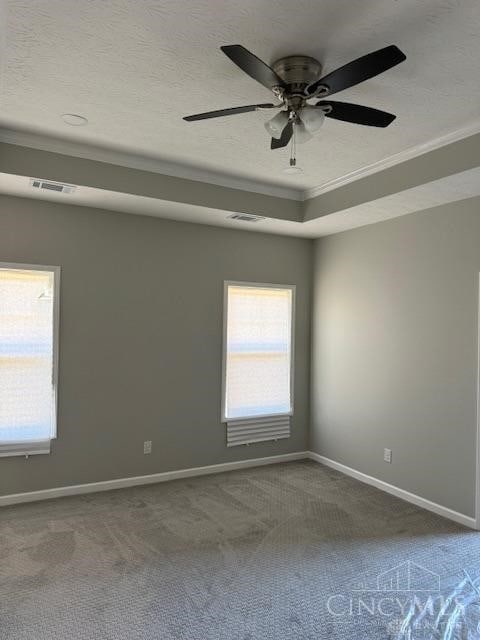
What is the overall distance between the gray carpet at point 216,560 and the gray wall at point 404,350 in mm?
475

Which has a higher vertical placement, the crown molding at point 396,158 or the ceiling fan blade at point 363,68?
the crown molding at point 396,158

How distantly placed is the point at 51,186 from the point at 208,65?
188cm

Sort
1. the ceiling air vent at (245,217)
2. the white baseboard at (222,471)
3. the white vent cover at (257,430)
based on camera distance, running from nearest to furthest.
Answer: the white baseboard at (222,471), the ceiling air vent at (245,217), the white vent cover at (257,430)

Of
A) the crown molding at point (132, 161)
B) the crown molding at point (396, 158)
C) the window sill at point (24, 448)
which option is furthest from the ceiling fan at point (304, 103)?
the window sill at point (24, 448)

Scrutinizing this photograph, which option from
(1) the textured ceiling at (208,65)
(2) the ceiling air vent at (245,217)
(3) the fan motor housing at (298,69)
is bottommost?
(2) the ceiling air vent at (245,217)

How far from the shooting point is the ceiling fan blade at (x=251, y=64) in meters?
1.86

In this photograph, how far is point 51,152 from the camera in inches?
141

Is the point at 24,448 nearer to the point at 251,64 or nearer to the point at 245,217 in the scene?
the point at 245,217

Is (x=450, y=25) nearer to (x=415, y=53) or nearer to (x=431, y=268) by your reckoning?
(x=415, y=53)

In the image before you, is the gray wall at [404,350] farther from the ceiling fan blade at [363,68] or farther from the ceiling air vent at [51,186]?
the ceiling air vent at [51,186]

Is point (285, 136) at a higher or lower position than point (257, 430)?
higher

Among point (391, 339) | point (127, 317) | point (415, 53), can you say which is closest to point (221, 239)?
point (127, 317)

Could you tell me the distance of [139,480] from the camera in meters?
4.53


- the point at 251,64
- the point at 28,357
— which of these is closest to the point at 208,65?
the point at 251,64
